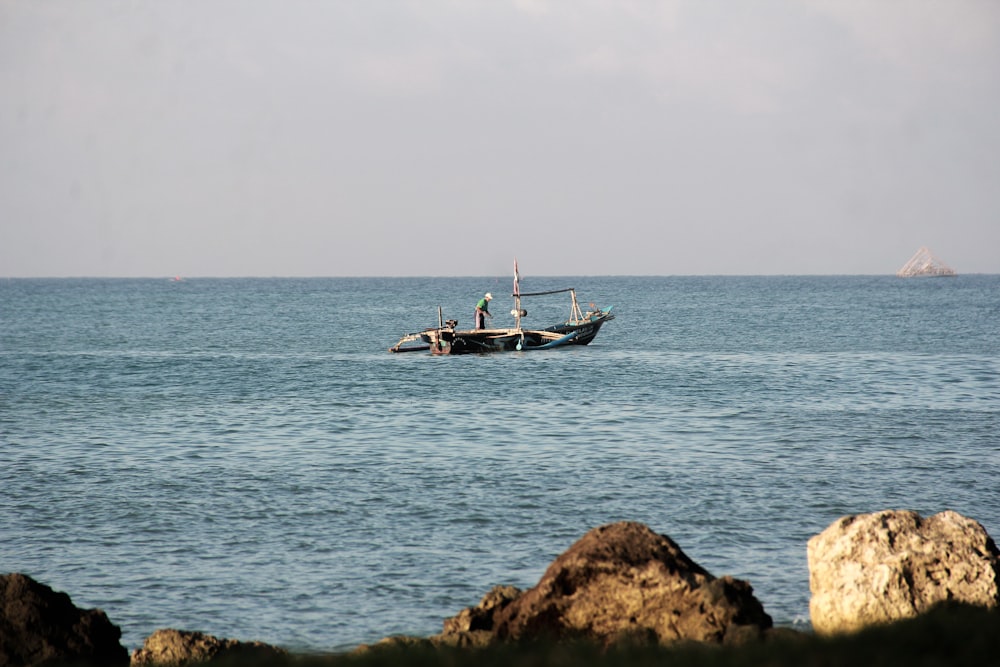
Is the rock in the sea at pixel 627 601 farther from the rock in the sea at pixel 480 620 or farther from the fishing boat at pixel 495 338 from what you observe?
the fishing boat at pixel 495 338

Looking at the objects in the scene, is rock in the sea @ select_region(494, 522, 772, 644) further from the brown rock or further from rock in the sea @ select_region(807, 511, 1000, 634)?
rock in the sea @ select_region(807, 511, 1000, 634)

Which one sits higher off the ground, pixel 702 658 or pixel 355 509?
pixel 702 658

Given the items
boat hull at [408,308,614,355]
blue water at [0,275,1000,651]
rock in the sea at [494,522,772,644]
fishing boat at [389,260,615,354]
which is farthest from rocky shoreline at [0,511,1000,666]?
boat hull at [408,308,614,355]

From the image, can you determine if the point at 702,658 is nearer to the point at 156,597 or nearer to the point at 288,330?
the point at 156,597

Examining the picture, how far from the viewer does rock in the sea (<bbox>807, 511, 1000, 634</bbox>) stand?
992 centimetres

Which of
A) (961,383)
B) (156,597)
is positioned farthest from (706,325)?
(156,597)

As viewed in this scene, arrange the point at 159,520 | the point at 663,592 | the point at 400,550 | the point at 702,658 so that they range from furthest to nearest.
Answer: the point at 159,520 → the point at 400,550 → the point at 663,592 → the point at 702,658

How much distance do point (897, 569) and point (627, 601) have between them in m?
2.75

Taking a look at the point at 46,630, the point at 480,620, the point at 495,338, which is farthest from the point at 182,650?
the point at 495,338

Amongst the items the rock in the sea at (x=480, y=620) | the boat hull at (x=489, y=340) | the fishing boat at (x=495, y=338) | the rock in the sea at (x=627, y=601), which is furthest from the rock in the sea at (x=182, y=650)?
the boat hull at (x=489, y=340)

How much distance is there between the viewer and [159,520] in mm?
16844

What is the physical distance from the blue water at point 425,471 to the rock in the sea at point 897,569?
5.69 ft

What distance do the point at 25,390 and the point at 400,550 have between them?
2644 cm

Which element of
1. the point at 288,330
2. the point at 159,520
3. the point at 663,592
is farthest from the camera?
the point at 288,330
